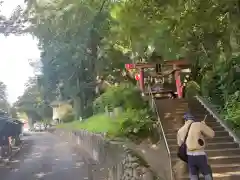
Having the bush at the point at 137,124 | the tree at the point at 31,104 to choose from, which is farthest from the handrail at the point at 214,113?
the tree at the point at 31,104

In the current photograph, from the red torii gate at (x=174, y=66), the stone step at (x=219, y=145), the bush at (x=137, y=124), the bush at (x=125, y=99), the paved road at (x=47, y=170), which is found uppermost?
the red torii gate at (x=174, y=66)

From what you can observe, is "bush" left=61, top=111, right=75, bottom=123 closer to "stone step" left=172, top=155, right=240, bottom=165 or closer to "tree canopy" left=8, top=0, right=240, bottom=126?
"tree canopy" left=8, top=0, right=240, bottom=126

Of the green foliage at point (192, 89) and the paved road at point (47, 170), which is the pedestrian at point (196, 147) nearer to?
the paved road at point (47, 170)

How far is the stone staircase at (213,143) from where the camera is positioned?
962cm

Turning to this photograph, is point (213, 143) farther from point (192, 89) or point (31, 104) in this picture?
point (31, 104)

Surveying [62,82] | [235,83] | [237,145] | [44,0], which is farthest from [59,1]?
[62,82]

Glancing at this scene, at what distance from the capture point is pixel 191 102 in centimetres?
1644

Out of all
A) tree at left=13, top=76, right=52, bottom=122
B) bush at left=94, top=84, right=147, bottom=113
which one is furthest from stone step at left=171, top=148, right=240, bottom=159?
tree at left=13, top=76, right=52, bottom=122

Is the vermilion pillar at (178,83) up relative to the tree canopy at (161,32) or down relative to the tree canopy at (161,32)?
down

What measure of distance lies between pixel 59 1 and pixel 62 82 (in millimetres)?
18253

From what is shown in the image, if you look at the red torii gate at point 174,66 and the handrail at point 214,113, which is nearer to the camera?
the handrail at point 214,113

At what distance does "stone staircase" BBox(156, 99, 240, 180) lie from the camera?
962cm

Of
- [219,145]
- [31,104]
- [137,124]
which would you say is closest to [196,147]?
[219,145]

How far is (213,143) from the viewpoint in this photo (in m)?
11.2
